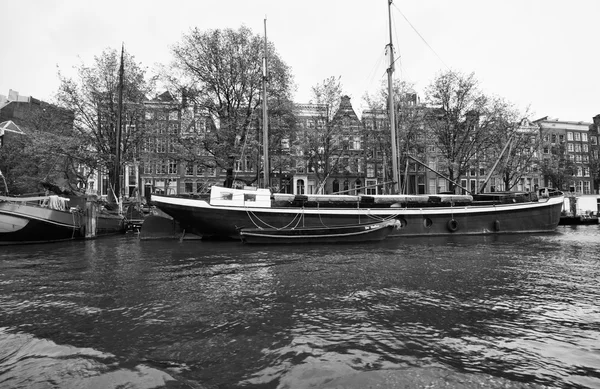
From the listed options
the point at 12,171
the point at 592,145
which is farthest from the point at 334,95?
the point at 592,145

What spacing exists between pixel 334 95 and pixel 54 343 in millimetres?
35401

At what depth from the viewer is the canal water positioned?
3.32 m

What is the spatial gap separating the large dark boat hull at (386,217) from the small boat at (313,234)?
174 cm

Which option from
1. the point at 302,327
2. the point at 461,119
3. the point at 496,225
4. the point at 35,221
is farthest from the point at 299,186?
the point at 302,327

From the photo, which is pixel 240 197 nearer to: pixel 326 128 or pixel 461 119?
pixel 326 128

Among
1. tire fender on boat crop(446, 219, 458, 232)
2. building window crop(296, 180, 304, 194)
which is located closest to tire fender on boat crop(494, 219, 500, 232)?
tire fender on boat crop(446, 219, 458, 232)

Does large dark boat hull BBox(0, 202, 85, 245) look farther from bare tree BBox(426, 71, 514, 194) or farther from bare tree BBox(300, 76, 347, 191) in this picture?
bare tree BBox(426, 71, 514, 194)

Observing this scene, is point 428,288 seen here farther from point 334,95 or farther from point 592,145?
point 592,145

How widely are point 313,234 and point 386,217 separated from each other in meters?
5.84

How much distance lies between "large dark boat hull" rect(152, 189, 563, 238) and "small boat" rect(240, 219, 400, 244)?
1739mm

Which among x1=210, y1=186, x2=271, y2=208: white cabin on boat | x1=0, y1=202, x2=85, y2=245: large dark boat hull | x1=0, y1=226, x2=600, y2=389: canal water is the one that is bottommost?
x1=0, y1=226, x2=600, y2=389: canal water

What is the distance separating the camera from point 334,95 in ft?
120

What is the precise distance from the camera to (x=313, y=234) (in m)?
16.4

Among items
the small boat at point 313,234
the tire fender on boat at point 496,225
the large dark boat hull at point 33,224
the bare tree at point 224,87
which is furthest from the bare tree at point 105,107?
the tire fender on boat at point 496,225
